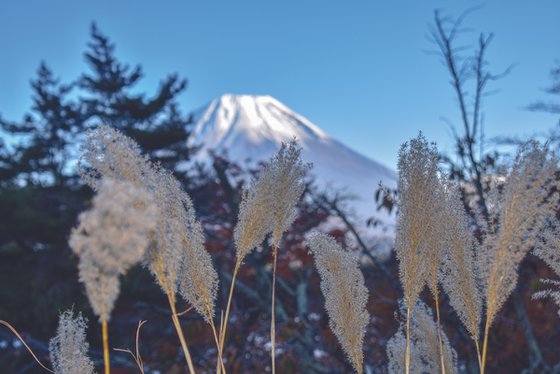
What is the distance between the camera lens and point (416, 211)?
1.47 metres

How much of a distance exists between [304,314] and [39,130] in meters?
16.9

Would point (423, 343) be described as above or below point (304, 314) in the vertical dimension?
below

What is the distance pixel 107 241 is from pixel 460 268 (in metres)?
1.08

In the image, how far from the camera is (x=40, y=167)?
55.1 ft

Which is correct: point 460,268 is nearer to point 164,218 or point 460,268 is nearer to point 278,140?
point 164,218

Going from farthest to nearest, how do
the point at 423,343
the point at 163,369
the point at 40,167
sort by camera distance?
the point at 40,167 → the point at 163,369 → the point at 423,343

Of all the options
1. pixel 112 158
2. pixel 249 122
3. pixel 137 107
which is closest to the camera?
pixel 112 158

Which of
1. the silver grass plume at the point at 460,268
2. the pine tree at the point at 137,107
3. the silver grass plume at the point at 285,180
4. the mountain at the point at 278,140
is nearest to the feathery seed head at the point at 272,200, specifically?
the silver grass plume at the point at 285,180

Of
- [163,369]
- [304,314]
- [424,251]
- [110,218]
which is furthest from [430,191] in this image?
[163,369]

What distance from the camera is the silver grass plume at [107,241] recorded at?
31.7 inches

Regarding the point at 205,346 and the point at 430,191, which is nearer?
the point at 430,191

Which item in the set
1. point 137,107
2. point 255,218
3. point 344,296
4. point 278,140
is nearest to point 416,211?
point 344,296

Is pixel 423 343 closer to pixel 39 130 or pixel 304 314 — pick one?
pixel 304 314

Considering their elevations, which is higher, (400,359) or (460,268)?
(460,268)
